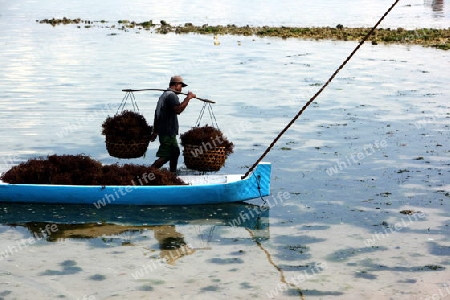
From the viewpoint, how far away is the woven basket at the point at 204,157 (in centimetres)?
1465

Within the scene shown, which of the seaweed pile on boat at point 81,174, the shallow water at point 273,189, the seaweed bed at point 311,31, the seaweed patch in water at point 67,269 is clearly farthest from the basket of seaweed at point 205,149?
the seaweed bed at point 311,31

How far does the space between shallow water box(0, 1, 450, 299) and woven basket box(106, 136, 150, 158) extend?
137 cm

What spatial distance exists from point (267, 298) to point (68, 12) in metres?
64.6

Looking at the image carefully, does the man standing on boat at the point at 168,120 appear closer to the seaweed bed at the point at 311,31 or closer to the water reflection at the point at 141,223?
the water reflection at the point at 141,223

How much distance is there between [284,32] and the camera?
51.1 m

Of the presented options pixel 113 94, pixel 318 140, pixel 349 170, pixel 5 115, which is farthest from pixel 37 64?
pixel 349 170

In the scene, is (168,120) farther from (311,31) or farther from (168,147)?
(311,31)

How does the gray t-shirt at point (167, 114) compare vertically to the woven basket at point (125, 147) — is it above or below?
above

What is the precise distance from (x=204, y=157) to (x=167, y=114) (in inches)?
43.0

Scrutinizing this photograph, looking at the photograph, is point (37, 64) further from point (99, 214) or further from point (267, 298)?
point (267, 298)

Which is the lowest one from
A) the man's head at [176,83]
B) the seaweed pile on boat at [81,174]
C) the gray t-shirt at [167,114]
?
the seaweed pile on boat at [81,174]

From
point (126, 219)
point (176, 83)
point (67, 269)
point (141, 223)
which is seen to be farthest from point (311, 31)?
point (67, 269)

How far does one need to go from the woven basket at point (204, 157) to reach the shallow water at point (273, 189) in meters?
0.95

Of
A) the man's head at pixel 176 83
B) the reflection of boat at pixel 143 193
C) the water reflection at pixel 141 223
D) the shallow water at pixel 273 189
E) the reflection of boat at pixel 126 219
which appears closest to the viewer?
the shallow water at pixel 273 189
